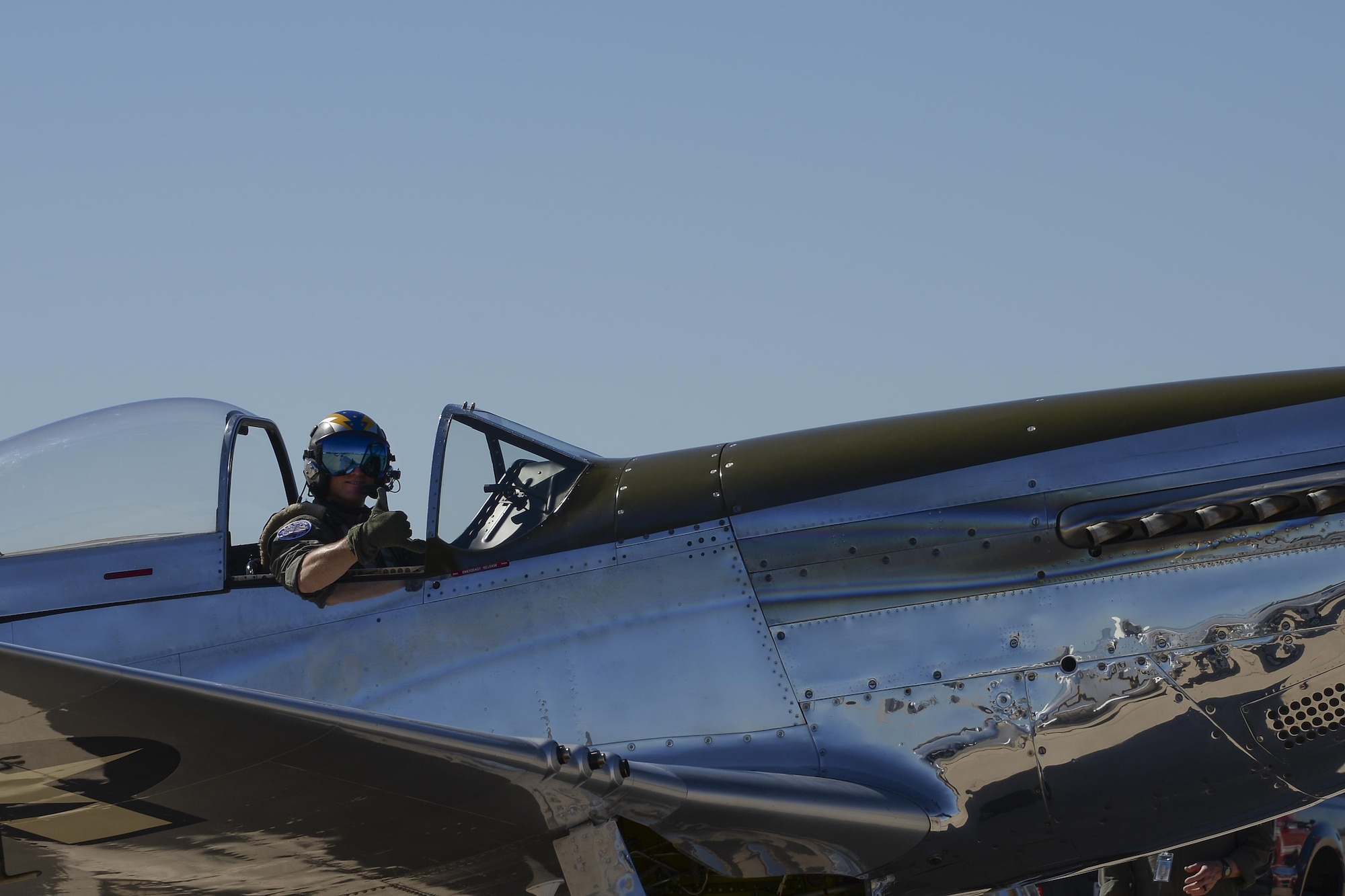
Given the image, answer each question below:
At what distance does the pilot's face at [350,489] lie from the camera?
5.55 metres

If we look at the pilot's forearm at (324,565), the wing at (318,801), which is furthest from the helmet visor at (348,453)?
the wing at (318,801)

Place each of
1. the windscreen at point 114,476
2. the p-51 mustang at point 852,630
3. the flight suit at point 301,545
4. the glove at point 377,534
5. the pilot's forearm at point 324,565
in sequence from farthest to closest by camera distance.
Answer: the windscreen at point 114,476 < the flight suit at point 301,545 < the pilot's forearm at point 324,565 < the glove at point 377,534 < the p-51 mustang at point 852,630

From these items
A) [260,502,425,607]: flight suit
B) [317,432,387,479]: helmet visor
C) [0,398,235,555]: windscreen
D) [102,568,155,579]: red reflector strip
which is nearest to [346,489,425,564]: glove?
[260,502,425,607]: flight suit

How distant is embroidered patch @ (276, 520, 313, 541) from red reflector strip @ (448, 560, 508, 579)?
1.96 ft

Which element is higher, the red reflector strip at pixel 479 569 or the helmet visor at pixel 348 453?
the helmet visor at pixel 348 453

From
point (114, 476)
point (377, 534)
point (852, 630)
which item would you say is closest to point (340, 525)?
point (377, 534)

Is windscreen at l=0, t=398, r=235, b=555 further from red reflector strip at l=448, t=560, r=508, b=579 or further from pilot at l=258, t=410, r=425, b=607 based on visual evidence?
red reflector strip at l=448, t=560, r=508, b=579

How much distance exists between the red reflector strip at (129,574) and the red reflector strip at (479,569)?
1200 millimetres

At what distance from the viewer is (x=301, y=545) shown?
17.1 feet

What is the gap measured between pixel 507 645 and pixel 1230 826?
267 centimetres

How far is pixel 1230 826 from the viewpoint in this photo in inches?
191

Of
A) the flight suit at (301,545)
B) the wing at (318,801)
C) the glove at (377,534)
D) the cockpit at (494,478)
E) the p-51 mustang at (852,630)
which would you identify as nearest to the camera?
the wing at (318,801)

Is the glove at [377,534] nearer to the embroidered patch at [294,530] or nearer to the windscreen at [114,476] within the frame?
the embroidered patch at [294,530]

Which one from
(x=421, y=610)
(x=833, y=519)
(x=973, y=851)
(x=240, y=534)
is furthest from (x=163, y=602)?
(x=973, y=851)
